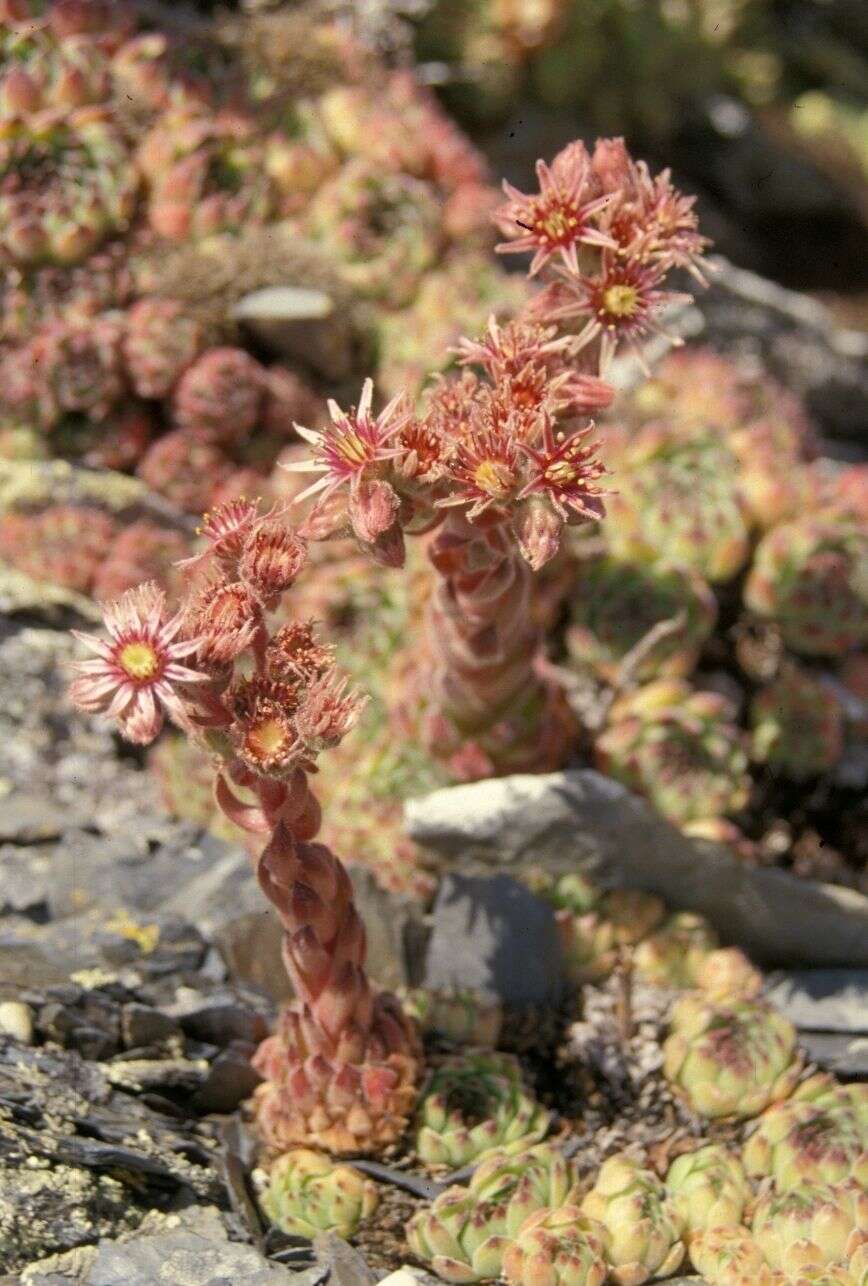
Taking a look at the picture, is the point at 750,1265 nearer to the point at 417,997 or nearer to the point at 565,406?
the point at 417,997

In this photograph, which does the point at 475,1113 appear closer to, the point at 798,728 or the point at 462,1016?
the point at 462,1016

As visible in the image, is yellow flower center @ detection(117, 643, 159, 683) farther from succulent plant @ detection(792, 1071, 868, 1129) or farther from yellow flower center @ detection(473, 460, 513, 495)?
succulent plant @ detection(792, 1071, 868, 1129)

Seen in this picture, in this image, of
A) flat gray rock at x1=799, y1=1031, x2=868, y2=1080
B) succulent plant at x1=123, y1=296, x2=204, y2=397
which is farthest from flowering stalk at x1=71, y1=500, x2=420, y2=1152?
succulent plant at x1=123, y1=296, x2=204, y2=397

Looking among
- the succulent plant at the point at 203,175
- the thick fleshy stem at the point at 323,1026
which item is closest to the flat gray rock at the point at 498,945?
the thick fleshy stem at the point at 323,1026

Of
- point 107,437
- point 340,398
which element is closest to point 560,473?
point 340,398

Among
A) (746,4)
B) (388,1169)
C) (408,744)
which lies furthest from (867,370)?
(388,1169)
